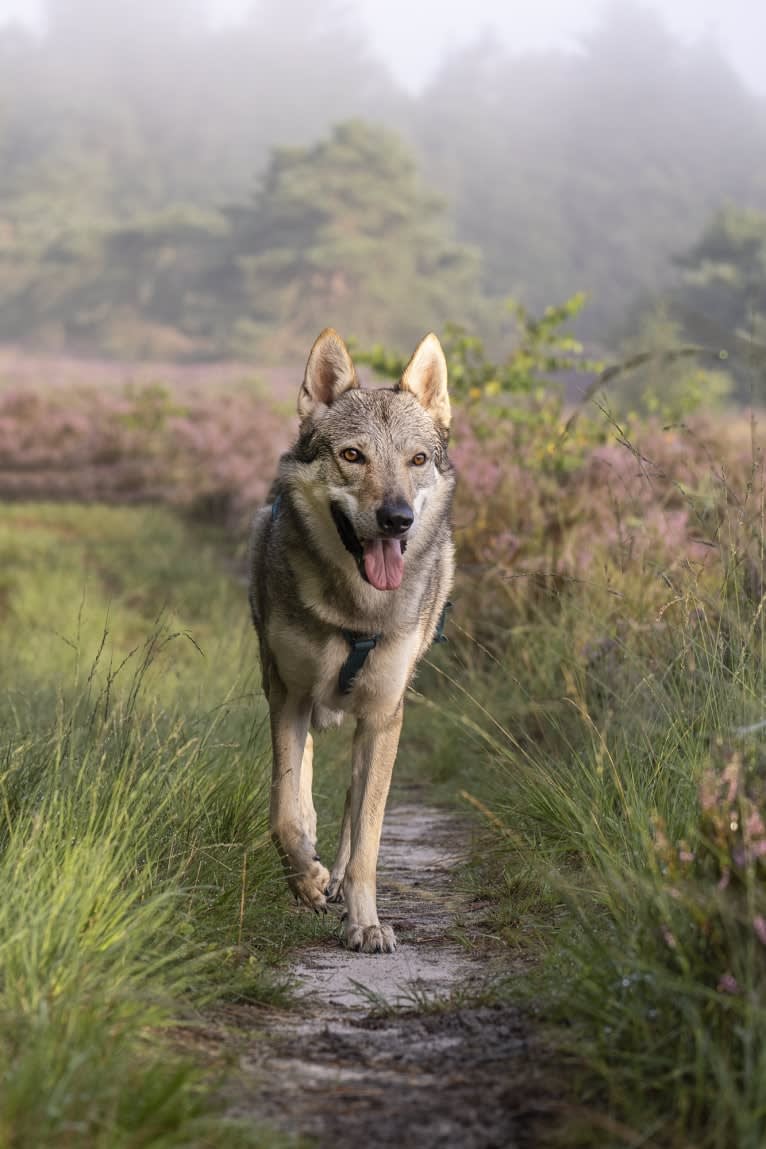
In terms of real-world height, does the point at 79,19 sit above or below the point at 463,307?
above

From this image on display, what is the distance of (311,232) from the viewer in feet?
195

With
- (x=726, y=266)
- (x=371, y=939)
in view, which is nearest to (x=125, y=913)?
(x=371, y=939)

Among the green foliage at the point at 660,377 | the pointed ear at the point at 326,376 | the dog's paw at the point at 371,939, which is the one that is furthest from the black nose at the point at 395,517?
the green foliage at the point at 660,377

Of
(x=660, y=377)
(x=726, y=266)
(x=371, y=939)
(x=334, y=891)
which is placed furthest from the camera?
(x=726, y=266)

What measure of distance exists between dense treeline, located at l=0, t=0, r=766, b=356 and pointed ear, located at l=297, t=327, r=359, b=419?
50.3 metres

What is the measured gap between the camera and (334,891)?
204 inches

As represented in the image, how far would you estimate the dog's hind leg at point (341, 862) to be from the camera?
5188 millimetres

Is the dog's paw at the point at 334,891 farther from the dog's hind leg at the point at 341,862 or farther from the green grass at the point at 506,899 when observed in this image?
the green grass at the point at 506,899

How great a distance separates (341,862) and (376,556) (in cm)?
140

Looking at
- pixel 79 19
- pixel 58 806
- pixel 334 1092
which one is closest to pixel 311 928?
pixel 58 806

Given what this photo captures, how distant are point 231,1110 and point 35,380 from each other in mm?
33557

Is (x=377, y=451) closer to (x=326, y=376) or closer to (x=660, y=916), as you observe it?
(x=326, y=376)

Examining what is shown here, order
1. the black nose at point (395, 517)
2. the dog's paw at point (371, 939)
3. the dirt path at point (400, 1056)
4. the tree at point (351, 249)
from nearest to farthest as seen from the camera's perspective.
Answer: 1. the dirt path at point (400, 1056)
2. the dog's paw at point (371, 939)
3. the black nose at point (395, 517)
4. the tree at point (351, 249)

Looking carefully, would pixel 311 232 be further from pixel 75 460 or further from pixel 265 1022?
pixel 265 1022
